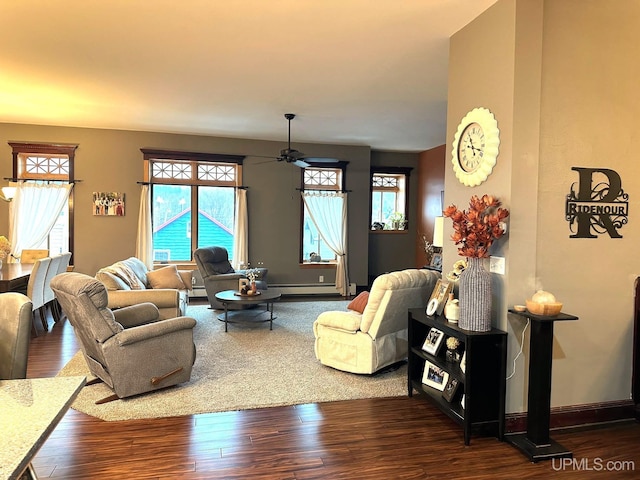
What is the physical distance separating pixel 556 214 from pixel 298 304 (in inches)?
203

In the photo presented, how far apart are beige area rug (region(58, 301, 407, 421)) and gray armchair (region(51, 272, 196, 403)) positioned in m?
0.16

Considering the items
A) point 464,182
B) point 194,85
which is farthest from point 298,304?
point 464,182

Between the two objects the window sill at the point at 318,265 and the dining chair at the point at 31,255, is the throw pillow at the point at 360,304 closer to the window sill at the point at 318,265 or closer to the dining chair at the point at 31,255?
the window sill at the point at 318,265

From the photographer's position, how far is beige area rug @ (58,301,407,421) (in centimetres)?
329

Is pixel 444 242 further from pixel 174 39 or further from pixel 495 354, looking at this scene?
pixel 174 39

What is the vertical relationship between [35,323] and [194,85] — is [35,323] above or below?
below

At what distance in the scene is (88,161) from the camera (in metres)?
7.34

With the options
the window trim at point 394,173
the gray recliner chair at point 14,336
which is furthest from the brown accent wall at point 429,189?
the gray recliner chair at point 14,336

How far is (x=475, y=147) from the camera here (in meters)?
3.17

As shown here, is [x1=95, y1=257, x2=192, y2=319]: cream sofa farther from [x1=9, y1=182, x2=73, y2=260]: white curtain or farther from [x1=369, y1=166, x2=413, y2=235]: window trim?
[x1=369, y1=166, x2=413, y2=235]: window trim

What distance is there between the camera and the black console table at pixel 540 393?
2.63m

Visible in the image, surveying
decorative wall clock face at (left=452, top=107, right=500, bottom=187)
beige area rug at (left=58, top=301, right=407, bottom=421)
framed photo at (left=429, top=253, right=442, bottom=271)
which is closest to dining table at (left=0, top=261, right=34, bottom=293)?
beige area rug at (left=58, top=301, right=407, bottom=421)

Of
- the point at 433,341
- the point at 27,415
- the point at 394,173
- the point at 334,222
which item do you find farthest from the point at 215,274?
the point at 27,415

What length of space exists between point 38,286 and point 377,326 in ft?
13.9
